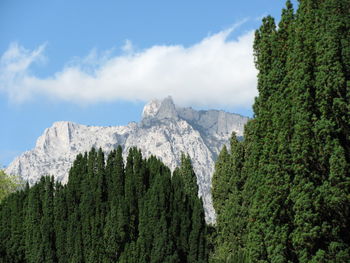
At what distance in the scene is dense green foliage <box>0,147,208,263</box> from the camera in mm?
37562

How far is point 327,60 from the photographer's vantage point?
17.2 m

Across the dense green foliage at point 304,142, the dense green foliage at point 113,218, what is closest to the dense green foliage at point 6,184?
the dense green foliage at point 113,218

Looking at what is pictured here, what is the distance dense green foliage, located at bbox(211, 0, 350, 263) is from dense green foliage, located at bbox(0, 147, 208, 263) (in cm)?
1839

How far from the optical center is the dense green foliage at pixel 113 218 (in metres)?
37.6

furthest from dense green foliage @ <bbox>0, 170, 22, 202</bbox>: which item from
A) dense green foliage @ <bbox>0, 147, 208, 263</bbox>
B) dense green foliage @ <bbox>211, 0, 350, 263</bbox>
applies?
dense green foliage @ <bbox>211, 0, 350, 263</bbox>

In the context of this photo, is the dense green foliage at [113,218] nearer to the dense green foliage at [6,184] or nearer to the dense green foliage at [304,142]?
the dense green foliage at [304,142]

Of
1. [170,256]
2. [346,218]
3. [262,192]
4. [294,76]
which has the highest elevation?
[294,76]

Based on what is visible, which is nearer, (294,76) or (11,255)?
(294,76)

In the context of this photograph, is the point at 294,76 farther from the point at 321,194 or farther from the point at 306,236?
the point at 306,236

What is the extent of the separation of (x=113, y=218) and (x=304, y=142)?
81.8 ft

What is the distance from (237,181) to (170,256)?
42.6ft

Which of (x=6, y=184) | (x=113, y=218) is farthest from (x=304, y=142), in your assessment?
(x=6, y=184)

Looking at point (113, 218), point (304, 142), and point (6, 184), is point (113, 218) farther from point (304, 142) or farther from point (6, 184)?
point (6, 184)

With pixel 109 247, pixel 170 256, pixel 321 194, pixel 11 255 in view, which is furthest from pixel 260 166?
pixel 11 255
